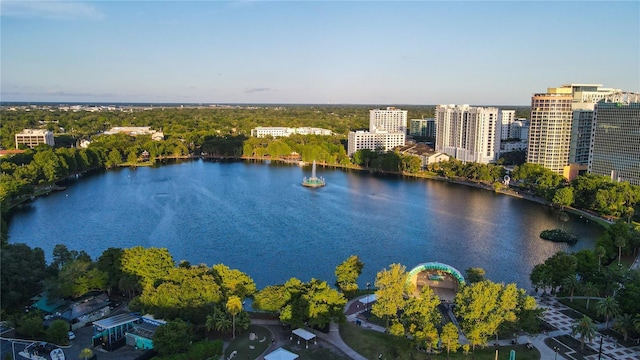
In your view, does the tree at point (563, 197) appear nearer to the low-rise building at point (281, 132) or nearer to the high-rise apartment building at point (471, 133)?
the high-rise apartment building at point (471, 133)

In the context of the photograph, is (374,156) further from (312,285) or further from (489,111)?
(312,285)

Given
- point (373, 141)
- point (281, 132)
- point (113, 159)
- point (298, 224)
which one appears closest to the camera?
point (298, 224)

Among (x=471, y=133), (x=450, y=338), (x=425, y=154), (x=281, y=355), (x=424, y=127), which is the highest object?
(x=471, y=133)

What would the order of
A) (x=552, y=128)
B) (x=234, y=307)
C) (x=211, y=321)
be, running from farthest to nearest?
(x=552, y=128) → (x=234, y=307) → (x=211, y=321)

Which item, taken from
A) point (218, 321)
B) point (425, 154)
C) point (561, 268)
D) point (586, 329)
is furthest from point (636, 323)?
point (425, 154)

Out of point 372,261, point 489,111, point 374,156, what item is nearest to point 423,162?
point 374,156

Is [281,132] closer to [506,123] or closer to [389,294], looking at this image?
[506,123]

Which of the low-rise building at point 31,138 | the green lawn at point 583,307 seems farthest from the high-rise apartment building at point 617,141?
the low-rise building at point 31,138
